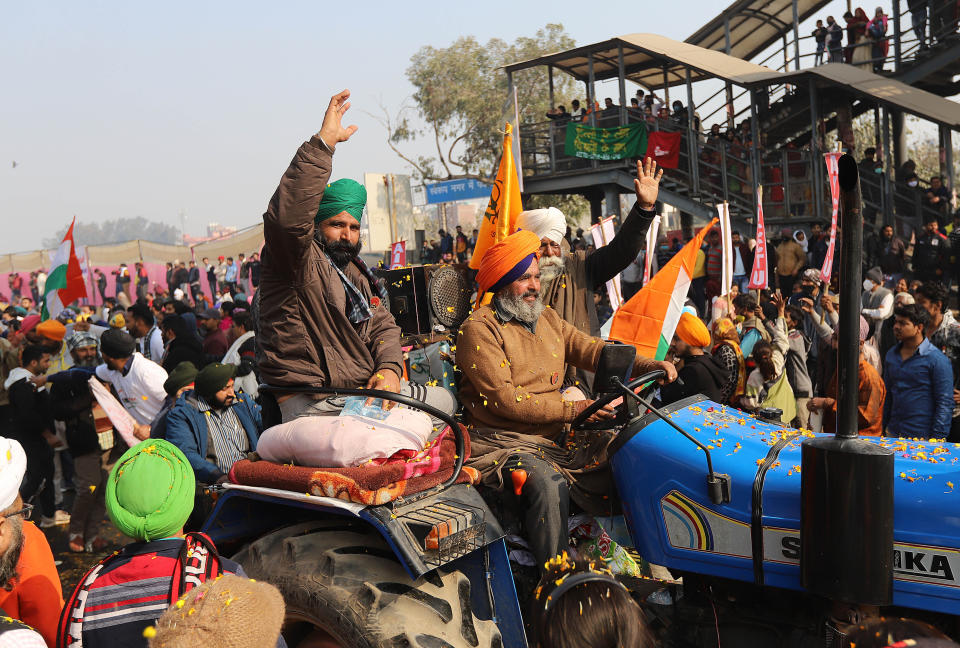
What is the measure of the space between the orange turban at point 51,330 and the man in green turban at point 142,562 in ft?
24.1

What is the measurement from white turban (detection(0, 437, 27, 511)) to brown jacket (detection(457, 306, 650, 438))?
5.63 feet

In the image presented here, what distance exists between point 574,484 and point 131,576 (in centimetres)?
168

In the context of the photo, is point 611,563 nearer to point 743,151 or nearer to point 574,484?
point 574,484

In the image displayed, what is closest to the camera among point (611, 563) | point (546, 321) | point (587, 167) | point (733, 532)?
point (733, 532)

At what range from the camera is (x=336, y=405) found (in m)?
3.35

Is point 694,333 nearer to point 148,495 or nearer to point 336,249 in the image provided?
point 336,249

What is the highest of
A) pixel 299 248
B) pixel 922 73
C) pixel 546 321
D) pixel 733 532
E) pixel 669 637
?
pixel 922 73

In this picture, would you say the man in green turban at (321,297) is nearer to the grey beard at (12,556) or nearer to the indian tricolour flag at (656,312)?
the grey beard at (12,556)


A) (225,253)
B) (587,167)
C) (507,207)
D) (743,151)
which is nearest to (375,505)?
(507,207)

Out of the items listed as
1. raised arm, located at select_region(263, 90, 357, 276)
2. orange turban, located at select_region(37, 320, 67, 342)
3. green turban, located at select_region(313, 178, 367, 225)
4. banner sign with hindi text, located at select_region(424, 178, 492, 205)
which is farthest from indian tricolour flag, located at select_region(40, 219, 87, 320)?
banner sign with hindi text, located at select_region(424, 178, 492, 205)

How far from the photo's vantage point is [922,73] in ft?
56.5

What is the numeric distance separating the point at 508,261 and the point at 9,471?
209 centimetres

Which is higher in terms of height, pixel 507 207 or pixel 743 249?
pixel 507 207

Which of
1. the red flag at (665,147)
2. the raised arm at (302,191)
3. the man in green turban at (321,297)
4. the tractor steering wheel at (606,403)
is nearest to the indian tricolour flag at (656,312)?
the tractor steering wheel at (606,403)
